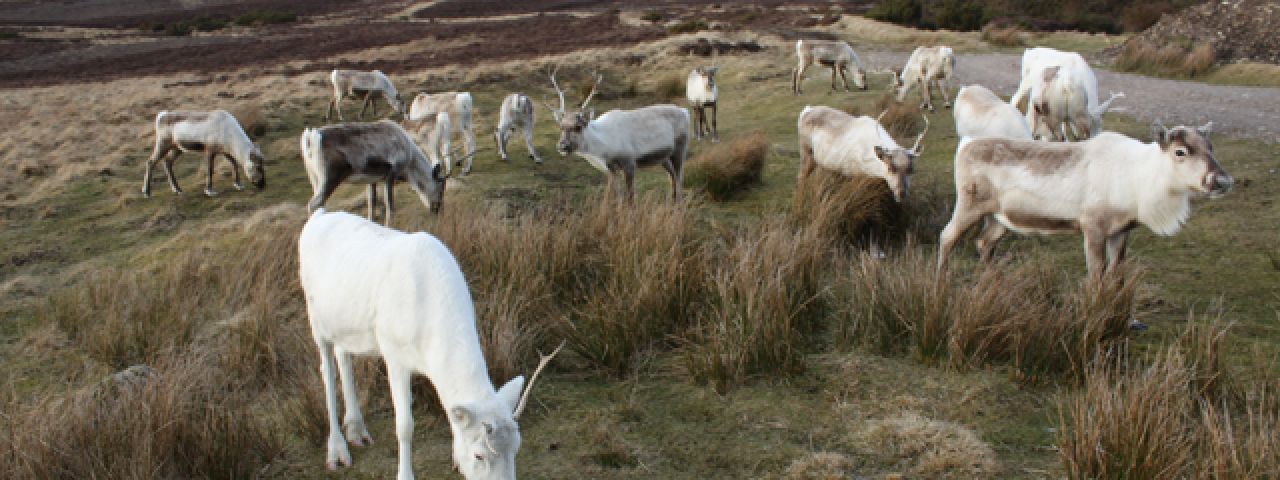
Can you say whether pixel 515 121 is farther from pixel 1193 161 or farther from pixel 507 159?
pixel 1193 161

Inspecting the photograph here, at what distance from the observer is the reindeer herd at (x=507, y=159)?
3977 mm

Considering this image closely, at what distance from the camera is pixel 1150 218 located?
6254 mm

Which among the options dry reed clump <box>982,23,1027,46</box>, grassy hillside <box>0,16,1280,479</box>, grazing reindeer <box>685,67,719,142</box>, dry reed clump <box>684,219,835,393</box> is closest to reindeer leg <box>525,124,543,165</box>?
grazing reindeer <box>685,67,719,142</box>

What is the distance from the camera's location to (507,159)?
48.9 feet

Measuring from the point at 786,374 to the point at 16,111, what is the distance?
2667cm

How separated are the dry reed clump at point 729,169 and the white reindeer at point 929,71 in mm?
6328

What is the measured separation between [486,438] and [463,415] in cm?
15

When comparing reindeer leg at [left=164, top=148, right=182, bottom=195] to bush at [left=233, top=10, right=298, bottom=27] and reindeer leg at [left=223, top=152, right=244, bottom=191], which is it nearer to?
reindeer leg at [left=223, top=152, right=244, bottom=191]

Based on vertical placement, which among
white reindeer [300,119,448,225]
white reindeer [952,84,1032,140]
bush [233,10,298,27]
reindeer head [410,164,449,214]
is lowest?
reindeer head [410,164,449,214]

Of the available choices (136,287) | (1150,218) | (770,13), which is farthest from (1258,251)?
(770,13)

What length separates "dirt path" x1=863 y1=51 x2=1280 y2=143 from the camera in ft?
41.6

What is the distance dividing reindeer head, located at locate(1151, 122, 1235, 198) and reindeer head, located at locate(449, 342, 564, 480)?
5.04 m

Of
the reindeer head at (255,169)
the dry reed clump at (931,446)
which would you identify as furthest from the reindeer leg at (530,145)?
the dry reed clump at (931,446)

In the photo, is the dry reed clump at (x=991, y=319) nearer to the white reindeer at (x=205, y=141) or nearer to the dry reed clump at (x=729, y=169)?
the dry reed clump at (x=729, y=169)
